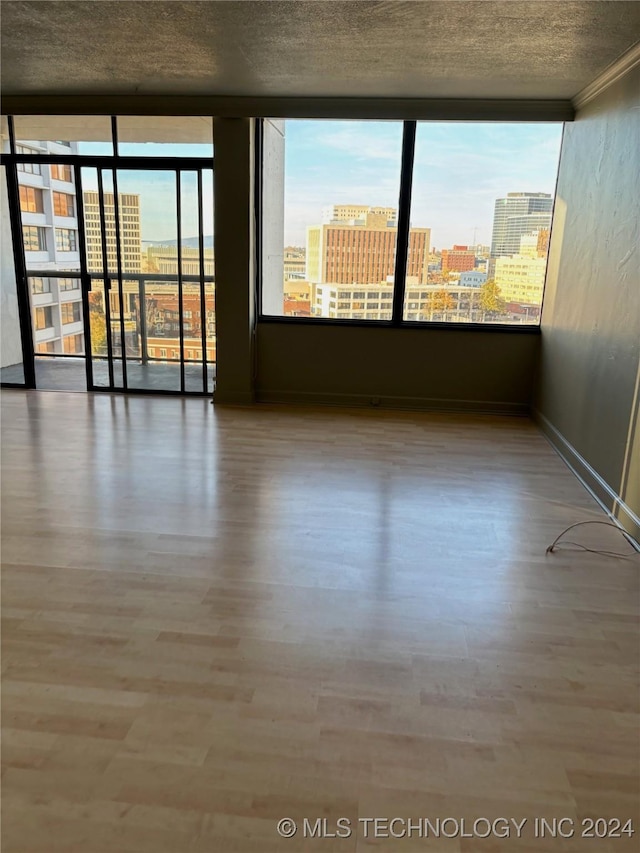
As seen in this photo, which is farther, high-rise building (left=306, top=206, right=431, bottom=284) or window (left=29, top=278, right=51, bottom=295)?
window (left=29, top=278, right=51, bottom=295)

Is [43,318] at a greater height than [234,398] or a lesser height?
greater

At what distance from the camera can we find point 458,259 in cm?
568

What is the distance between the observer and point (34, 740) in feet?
5.87

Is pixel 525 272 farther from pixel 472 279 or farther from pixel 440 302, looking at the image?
pixel 440 302

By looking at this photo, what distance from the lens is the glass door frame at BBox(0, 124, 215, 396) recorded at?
222 inches

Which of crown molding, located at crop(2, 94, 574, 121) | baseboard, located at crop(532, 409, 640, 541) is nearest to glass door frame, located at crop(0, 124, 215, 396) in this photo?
crown molding, located at crop(2, 94, 574, 121)

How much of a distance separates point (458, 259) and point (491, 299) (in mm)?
505

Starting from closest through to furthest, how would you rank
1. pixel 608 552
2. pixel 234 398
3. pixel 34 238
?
pixel 608 552 → pixel 234 398 → pixel 34 238

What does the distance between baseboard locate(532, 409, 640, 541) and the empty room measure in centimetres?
3

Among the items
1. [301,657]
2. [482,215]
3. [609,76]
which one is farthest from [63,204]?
[301,657]

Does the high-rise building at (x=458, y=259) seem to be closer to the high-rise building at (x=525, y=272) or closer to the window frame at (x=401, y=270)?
the high-rise building at (x=525, y=272)

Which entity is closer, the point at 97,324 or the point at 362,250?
the point at 362,250

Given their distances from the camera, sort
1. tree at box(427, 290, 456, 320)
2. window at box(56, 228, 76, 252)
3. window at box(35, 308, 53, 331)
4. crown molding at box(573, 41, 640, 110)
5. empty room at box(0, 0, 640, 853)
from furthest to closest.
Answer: window at box(35, 308, 53, 331) → window at box(56, 228, 76, 252) → tree at box(427, 290, 456, 320) → crown molding at box(573, 41, 640, 110) → empty room at box(0, 0, 640, 853)

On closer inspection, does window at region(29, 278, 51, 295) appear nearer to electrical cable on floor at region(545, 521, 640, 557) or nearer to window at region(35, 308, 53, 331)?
window at region(35, 308, 53, 331)
